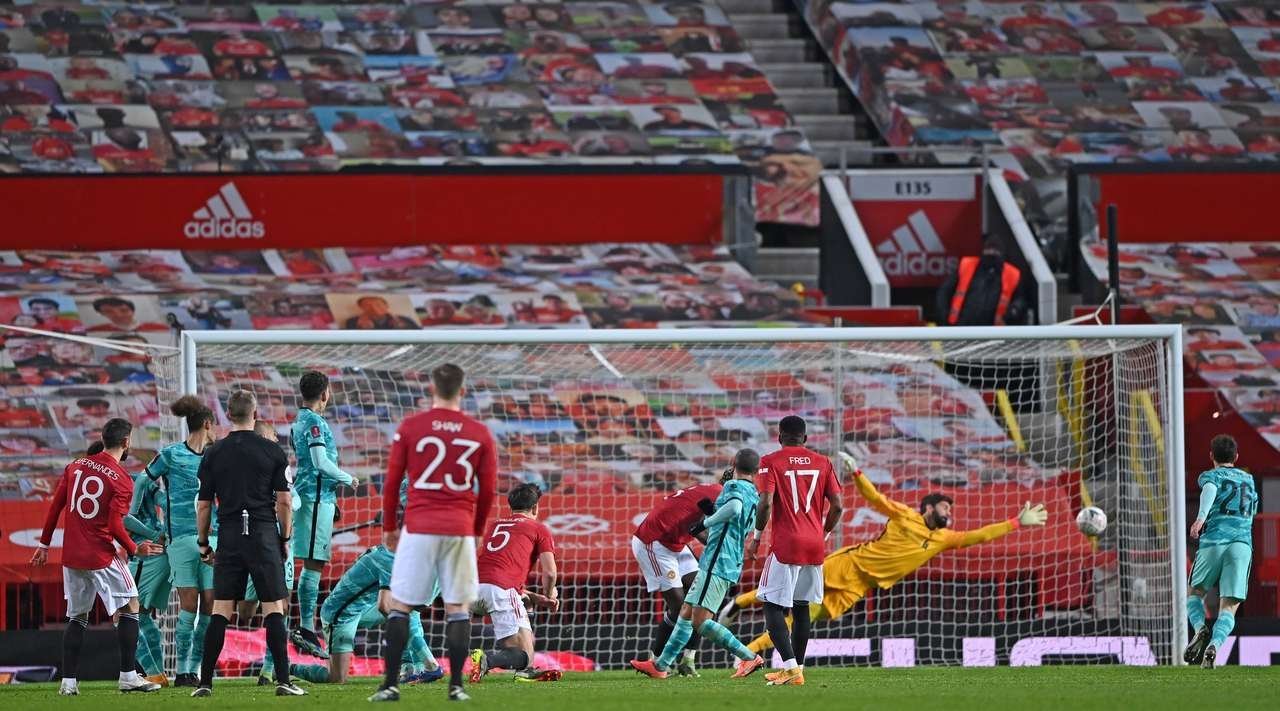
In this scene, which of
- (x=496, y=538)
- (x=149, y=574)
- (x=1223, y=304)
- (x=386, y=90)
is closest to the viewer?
(x=149, y=574)

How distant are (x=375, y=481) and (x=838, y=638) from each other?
12.7ft

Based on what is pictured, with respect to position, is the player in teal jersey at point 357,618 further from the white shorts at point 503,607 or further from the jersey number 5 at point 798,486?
the jersey number 5 at point 798,486

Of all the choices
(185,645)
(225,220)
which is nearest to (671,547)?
(185,645)

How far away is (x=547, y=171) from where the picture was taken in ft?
63.4

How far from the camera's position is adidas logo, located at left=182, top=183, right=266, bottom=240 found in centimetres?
1897

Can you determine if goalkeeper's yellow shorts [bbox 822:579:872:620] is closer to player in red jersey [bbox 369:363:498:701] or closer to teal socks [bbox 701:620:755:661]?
teal socks [bbox 701:620:755:661]

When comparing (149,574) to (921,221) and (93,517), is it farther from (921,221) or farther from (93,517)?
(921,221)

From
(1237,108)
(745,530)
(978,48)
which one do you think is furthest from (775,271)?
(745,530)

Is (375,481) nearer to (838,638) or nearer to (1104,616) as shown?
(838,638)

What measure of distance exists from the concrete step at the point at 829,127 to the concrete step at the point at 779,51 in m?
1.42

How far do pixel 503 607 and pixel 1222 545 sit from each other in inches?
179

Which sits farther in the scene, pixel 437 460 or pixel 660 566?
A: pixel 660 566

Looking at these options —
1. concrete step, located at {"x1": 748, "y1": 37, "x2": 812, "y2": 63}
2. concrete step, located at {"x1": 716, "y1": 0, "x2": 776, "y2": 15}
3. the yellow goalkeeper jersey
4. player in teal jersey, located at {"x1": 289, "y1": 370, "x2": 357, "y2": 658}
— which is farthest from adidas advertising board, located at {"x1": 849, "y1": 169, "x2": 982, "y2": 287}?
player in teal jersey, located at {"x1": 289, "y1": 370, "x2": 357, "y2": 658}

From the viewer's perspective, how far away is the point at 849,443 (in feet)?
53.9
